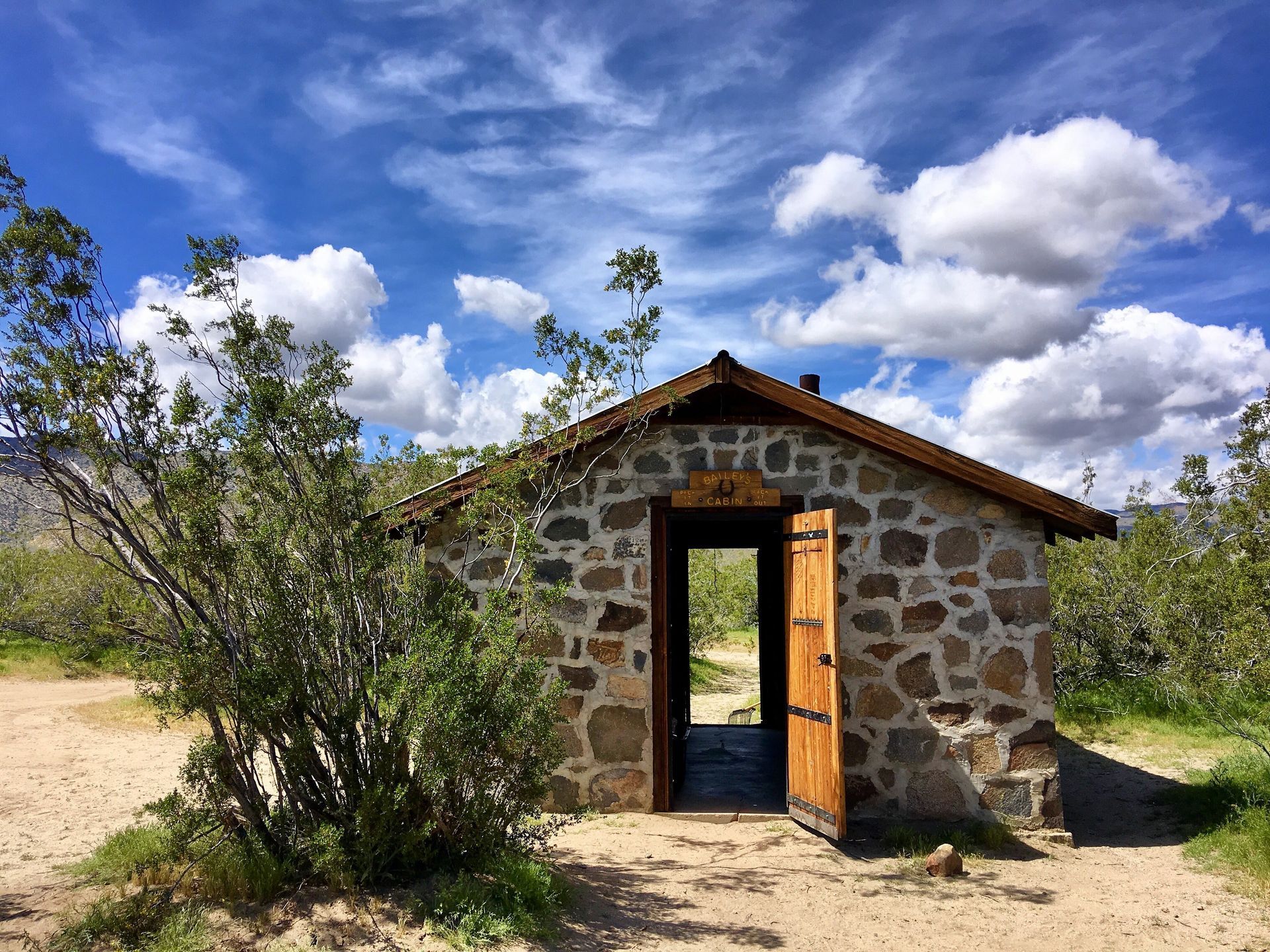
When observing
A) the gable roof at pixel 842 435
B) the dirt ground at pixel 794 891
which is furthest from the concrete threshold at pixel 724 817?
the gable roof at pixel 842 435

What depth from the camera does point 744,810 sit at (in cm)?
687

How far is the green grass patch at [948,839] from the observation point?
604cm

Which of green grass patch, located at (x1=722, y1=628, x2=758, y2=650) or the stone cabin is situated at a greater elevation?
the stone cabin

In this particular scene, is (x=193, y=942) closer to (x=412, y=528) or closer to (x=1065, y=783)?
(x=412, y=528)

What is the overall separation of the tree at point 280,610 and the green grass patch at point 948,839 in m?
2.85

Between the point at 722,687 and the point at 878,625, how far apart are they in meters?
9.09

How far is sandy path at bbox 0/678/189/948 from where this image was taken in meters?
4.89

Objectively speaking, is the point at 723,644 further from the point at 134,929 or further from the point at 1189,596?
the point at 134,929

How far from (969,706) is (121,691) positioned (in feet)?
42.9

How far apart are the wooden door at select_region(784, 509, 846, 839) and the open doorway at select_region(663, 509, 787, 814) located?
1.83 ft

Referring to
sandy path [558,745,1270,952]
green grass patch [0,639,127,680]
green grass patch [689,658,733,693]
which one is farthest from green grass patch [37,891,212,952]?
green grass patch [0,639,127,680]

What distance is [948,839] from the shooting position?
20.4 feet

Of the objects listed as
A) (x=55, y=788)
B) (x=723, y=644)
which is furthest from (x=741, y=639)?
(x=55, y=788)

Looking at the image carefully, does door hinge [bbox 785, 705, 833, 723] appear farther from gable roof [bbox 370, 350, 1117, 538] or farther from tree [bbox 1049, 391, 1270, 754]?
tree [bbox 1049, 391, 1270, 754]
